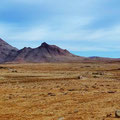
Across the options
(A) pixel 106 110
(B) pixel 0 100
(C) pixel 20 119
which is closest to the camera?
(C) pixel 20 119

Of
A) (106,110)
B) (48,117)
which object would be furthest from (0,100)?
(106,110)

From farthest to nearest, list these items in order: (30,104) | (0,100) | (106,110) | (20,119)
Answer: (0,100), (30,104), (106,110), (20,119)

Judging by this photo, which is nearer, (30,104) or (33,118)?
(33,118)

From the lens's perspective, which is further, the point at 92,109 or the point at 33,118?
the point at 92,109

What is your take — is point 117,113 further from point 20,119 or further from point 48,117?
point 20,119

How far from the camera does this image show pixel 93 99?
63.5 feet

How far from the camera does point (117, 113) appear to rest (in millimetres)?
13078

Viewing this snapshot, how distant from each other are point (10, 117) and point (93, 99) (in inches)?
320

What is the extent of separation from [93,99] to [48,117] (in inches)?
273

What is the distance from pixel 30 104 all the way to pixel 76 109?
384 cm

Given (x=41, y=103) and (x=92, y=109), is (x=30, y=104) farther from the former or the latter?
(x=92, y=109)

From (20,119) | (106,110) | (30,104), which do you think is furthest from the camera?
(30,104)

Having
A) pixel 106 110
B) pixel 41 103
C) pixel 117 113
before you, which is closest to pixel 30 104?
pixel 41 103

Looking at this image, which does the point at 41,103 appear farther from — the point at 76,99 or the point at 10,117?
the point at 10,117
